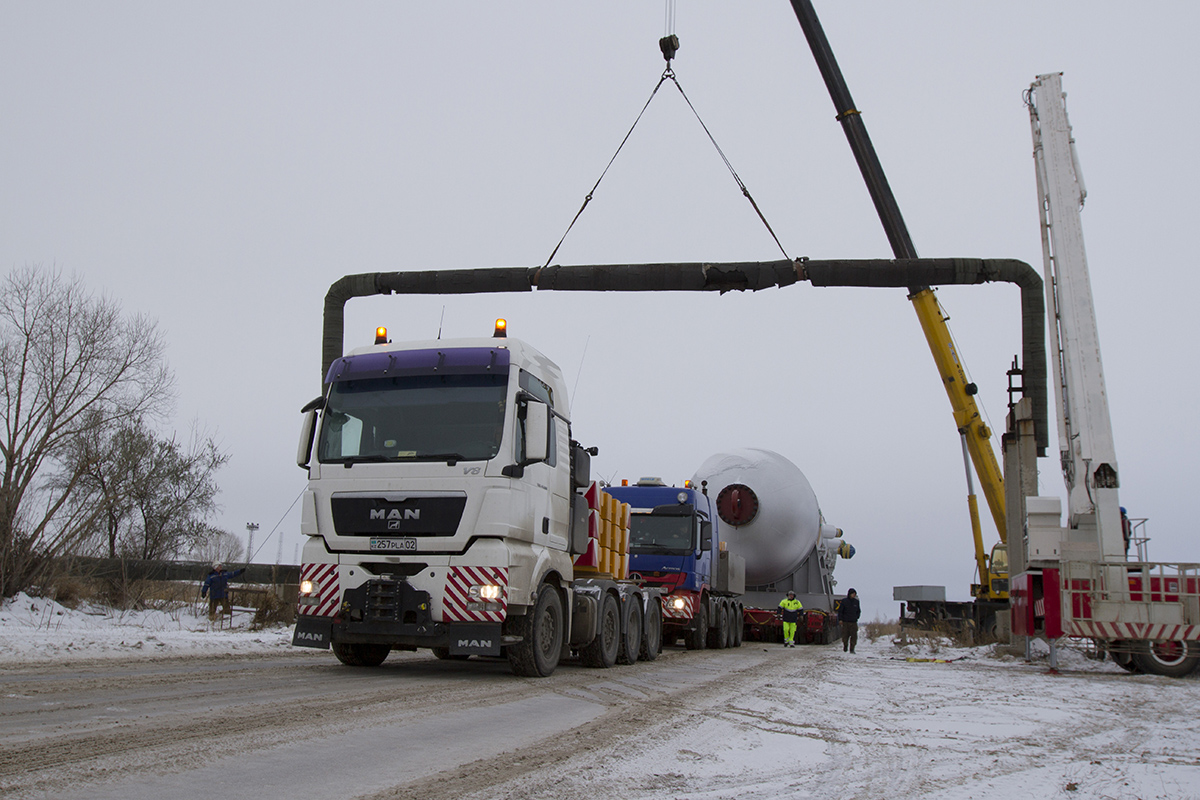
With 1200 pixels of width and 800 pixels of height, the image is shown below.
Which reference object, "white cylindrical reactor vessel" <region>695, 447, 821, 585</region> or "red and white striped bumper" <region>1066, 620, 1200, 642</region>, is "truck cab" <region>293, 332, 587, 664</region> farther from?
"white cylindrical reactor vessel" <region>695, 447, 821, 585</region>

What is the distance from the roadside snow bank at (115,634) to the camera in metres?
10.8

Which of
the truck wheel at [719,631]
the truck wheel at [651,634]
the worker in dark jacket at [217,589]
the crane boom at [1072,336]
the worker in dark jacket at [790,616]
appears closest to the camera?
the crane boom at [1072,336]

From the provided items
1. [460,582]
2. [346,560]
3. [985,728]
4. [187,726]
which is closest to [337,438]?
[346,560]

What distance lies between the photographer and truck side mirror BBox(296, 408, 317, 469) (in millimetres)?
9914

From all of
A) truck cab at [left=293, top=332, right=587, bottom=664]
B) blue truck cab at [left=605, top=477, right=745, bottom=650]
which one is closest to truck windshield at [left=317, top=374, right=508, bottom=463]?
truck cab at [left=293, top=332, right=587, bottom=664]

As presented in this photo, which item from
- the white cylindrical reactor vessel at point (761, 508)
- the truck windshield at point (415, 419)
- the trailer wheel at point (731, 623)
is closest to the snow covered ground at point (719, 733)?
the truck windshield at point (415, 419)

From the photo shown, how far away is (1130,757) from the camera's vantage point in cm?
575

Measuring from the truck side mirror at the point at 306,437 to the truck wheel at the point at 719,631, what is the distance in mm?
11405

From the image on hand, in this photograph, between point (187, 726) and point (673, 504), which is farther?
point (673, 504)

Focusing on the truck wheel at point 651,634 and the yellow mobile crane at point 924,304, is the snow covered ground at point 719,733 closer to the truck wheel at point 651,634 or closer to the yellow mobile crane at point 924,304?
the truck wheel at point 651,634

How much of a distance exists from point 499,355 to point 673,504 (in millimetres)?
9007

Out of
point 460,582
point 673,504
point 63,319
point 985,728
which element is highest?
point 63,319

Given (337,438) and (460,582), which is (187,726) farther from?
(337,438)

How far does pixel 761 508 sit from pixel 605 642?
11.6m
